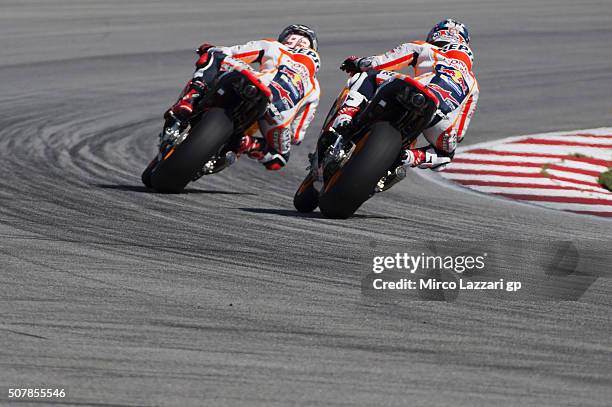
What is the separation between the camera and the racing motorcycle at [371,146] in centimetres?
→ 862

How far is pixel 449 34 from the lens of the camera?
404 inches

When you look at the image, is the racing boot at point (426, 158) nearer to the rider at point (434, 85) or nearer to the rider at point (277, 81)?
the rider at point (434, 85)

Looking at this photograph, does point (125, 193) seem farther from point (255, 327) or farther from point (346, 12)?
point (346, 12)

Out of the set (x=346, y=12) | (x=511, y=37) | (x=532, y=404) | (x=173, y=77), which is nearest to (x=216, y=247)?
(x=532, y=404)

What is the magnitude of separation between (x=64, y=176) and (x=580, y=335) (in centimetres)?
595

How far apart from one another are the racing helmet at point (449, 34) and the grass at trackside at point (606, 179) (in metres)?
2.41

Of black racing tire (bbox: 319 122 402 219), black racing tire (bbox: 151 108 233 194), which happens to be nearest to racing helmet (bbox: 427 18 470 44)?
black racing tire (bbox: 319 122 402 219)

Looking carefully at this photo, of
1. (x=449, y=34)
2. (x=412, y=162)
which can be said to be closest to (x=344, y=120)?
(x=412, y=162)

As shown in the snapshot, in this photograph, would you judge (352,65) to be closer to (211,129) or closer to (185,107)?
(211,129)

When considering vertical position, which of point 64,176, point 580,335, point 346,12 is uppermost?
point 580,335

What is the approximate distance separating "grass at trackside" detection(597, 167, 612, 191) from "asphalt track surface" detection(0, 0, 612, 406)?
4.86 feet

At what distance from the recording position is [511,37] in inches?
933

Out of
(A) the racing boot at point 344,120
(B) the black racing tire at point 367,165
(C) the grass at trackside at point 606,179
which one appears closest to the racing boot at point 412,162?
(B) the black racing tire at point 367,165

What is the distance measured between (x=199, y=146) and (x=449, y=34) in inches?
88.0
